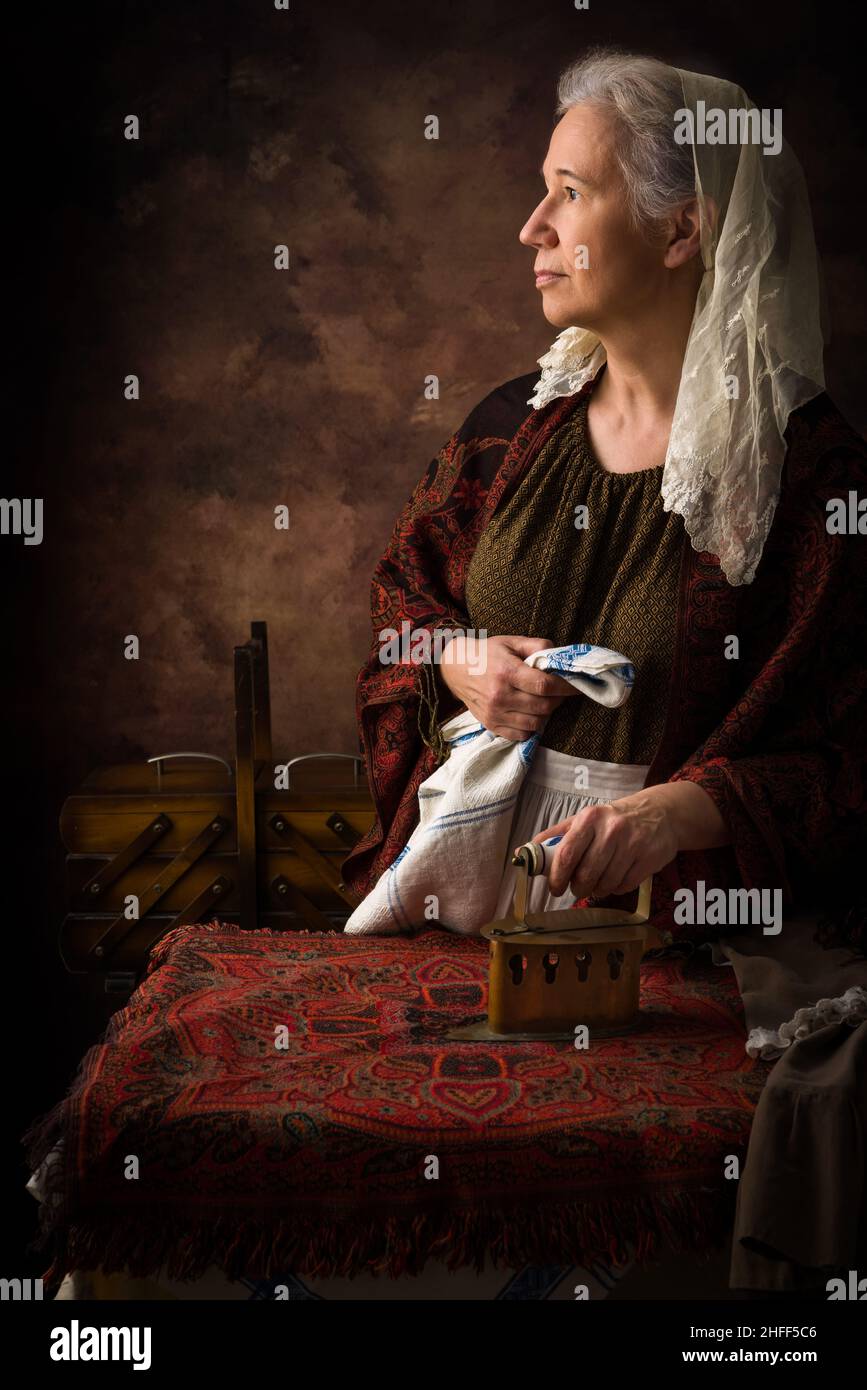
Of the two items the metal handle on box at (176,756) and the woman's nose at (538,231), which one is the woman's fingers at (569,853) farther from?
the metal handle on box at (176,756)

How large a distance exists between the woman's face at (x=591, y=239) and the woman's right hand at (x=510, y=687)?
0.45m

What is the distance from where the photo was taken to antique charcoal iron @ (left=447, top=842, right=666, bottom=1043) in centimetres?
171

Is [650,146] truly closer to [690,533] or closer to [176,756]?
Result: [690,533]

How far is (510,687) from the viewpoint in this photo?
2.01m

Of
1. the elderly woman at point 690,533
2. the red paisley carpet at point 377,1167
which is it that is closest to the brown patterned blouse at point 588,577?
the elderly woman at point 690,533

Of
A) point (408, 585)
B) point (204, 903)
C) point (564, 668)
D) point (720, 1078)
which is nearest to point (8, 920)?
point (204, 903)

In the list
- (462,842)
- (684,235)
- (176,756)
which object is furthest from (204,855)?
(684,235)

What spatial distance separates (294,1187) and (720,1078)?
1.56 ft

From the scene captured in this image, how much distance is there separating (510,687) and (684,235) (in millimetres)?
651

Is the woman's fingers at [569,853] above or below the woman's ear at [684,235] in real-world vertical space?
below

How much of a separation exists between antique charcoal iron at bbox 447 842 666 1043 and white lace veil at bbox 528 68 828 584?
0.50m

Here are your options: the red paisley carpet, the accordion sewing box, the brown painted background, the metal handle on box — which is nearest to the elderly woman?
the red paisley carpet

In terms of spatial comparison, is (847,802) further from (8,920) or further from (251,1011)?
(8,920)

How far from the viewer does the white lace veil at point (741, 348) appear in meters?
1.93
